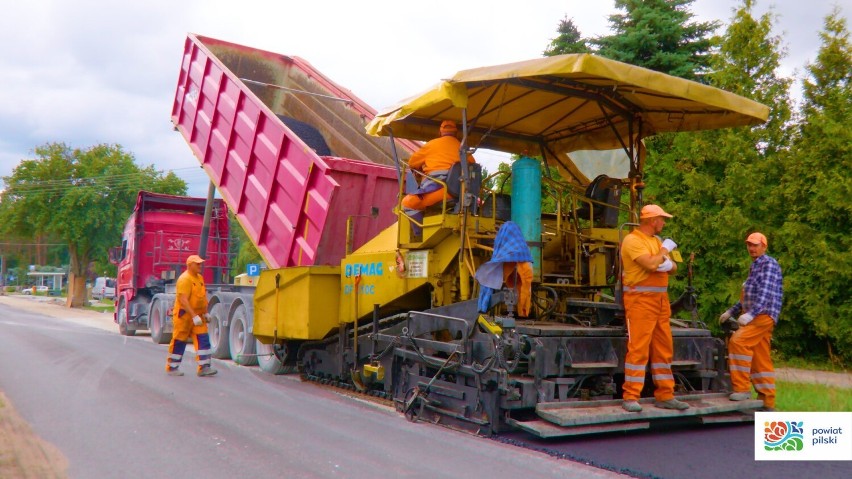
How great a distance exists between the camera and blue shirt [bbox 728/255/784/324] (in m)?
5.66

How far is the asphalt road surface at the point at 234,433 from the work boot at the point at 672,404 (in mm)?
1130

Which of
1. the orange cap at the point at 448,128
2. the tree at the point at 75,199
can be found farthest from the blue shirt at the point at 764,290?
the tree at the point at 75,199

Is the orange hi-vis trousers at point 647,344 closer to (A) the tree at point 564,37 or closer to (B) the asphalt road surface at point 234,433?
(B) the asphalt road surface at point 234,433

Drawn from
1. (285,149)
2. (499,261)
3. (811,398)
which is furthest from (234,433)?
(811,398)

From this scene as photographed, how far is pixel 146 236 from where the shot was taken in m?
13.6

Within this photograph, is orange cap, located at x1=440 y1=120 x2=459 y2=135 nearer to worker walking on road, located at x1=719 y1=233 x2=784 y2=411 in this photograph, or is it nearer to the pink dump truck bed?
the pink dump truck bed

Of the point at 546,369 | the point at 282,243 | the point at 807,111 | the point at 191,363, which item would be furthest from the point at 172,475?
the point at 807,111

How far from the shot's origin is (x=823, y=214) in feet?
29.6

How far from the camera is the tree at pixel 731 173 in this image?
32.1ft

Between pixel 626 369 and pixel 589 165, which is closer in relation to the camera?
pixel 626 369

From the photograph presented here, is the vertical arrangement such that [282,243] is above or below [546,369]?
above

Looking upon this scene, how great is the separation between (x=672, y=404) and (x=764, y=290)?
1.46 metres

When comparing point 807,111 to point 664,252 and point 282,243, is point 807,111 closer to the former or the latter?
point 664,252

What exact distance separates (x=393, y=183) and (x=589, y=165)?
7.32 ft
